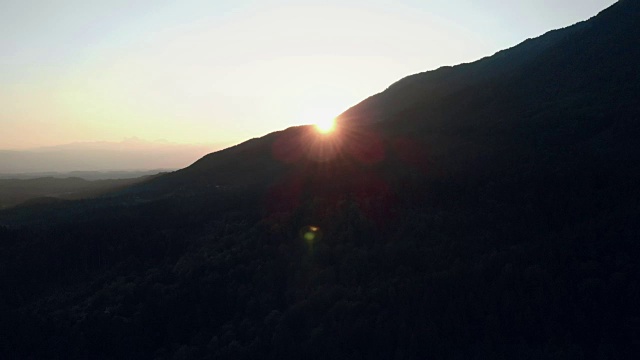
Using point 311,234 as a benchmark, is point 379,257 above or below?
below

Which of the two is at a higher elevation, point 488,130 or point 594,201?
point 488,130

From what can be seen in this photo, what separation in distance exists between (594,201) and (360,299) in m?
22.6

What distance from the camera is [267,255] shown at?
1732 inches

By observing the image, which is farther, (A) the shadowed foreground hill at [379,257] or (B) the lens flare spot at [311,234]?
(B) the lens flare spot at [311,234]

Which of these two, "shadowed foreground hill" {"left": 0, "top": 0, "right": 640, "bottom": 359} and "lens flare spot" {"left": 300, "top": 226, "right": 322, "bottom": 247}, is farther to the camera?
"lens flare spot" {"left": 300, "top": 226, "right": 322, "bottom": 247}

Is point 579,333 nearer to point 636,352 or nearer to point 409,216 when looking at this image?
point 636,352

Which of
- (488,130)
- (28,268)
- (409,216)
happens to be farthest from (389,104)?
(28,268)

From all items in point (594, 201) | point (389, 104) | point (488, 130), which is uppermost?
point (389, 104)

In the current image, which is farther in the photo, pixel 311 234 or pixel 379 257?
pixel 311 234

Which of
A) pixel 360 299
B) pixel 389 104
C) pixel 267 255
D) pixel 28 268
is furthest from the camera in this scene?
pixel 389 104

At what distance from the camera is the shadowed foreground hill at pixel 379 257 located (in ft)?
92.3

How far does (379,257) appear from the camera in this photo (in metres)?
39.6

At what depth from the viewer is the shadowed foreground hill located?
28.1 m

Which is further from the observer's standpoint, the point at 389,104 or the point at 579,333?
the point at 389,104
